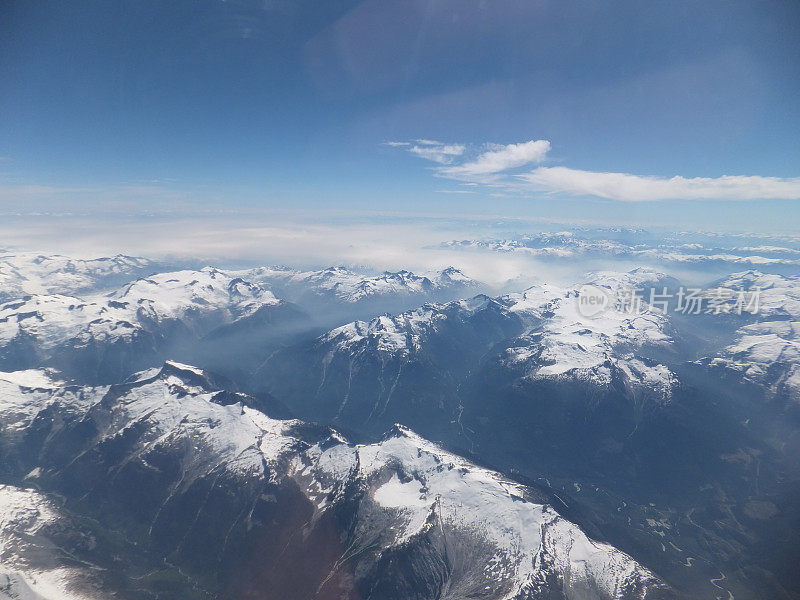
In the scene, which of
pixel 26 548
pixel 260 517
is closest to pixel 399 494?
pixel 260 517

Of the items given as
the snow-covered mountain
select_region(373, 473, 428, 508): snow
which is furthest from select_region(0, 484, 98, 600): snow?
select_region(373, 473, 428, 508): snow

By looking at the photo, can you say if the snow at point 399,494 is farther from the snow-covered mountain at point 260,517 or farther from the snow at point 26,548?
the snow at point 26,548

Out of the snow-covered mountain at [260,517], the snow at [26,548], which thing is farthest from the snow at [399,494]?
the snow at [26,548]

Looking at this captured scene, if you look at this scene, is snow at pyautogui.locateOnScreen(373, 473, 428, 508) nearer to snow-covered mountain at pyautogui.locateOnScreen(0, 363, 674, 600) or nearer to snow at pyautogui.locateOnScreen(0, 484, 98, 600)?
snow-covered mountain at pyautogui.locateOnScreen(0, 363, 674, 600)

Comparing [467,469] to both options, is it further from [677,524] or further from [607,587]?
[677,524]

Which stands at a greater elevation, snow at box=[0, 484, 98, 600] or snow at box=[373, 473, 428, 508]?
snow at box=[373, 473, 428, 508]

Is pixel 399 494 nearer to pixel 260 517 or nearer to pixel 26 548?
pixel 260 517

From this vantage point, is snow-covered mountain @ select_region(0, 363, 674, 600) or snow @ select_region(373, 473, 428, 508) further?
snow @ select_region(373, 473, 428, 508)

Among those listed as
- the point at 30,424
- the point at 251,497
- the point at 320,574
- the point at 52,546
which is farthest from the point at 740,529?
the point at 30,424
